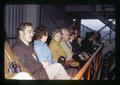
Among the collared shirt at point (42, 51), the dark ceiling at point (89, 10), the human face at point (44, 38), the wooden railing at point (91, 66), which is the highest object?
the dark ceiling at point (89, 10)

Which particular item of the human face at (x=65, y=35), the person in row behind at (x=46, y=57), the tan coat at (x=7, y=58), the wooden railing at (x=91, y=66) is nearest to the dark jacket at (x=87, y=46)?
the wooden railing at (x=91, y=66)

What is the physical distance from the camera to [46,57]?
26.3 ft

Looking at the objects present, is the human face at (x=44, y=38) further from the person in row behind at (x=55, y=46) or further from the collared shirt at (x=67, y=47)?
the collared shirt at (x=67, y=47)

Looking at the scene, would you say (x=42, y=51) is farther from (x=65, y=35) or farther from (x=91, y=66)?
(x=91, y=66)

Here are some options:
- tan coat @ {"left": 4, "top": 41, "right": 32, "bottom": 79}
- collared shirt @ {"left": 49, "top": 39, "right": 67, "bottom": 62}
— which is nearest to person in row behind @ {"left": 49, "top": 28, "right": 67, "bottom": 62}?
collared shirt @ {"left": 49, "top": 39, "right": 67, "bottom": 62}

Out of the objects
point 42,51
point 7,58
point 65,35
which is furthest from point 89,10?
point 7,58

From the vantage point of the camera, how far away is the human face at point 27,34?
804 cm

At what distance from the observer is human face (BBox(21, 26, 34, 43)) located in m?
8.04

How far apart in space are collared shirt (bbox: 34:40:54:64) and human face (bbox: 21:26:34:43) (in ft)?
0.26

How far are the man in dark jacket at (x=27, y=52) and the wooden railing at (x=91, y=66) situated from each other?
369 millimetres

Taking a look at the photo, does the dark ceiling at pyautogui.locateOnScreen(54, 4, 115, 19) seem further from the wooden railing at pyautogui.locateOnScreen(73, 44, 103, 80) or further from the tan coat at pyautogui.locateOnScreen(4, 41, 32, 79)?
the tan coat at pyautogui.locateOnScreen(4, 41, 32, 79)

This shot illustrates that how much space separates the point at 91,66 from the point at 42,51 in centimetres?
55

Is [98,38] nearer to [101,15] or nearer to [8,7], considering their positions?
[101,15]

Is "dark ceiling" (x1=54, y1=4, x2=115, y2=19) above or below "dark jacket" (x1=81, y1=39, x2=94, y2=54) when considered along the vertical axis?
above
